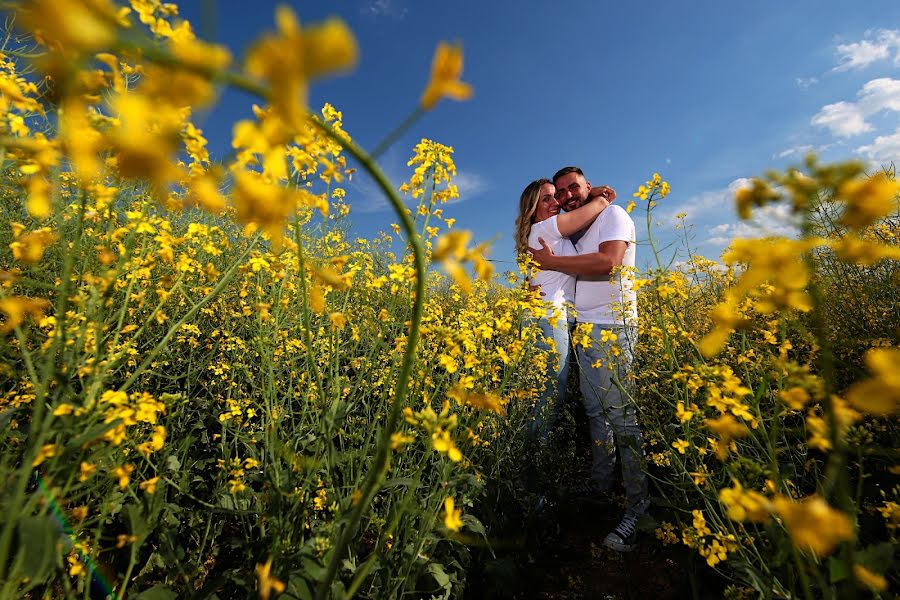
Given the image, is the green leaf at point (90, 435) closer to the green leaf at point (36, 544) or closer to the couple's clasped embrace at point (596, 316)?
the green leaf at point (36, 544)

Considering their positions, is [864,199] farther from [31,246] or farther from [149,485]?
[149,485]

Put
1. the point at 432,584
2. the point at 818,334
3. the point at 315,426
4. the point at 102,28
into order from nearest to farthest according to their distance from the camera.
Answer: the point at 102,28, the point at 818,334, the point at 432,584, the point at 315,426

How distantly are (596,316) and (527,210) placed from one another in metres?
1.64

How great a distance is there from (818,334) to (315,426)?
2045mm

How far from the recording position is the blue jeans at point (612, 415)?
113 inches

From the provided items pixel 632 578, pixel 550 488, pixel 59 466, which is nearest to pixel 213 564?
pixel 59 466

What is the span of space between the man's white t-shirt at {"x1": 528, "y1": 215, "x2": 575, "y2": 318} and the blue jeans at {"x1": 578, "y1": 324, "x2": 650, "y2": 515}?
0.42 meters

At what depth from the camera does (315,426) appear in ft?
6.94

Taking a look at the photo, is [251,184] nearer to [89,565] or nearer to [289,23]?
[289,23]

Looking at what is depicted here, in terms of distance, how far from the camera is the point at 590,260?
11.1ft

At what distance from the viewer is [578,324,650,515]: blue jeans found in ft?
9.46

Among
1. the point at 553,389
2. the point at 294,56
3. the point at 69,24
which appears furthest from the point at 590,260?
the point at 69,24

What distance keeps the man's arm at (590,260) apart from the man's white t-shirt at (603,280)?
0.21 feet

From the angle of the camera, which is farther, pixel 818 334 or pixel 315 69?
pixel 818 334
